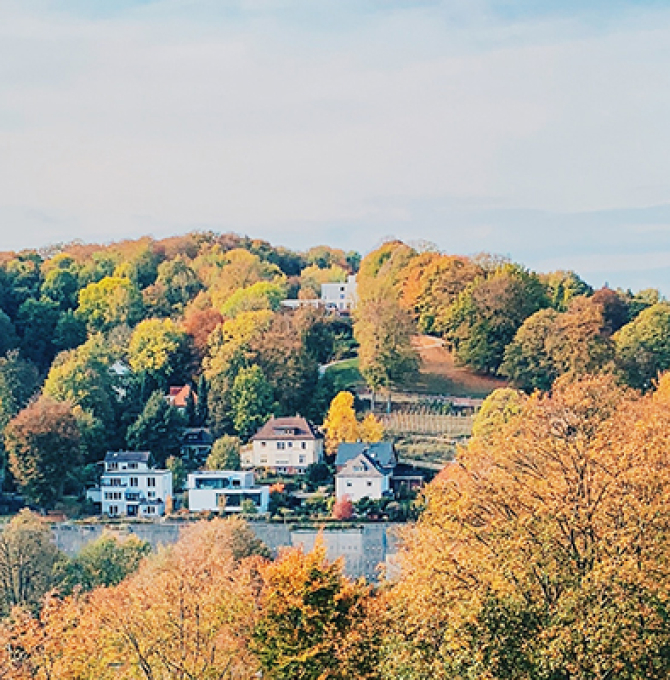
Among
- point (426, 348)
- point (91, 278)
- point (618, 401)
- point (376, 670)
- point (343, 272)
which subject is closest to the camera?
point (376, 670)

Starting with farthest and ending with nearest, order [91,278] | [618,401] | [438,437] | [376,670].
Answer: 1. [91,278]
2. [438,437]
3. [618,401]
4. [376,670]

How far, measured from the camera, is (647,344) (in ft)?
166

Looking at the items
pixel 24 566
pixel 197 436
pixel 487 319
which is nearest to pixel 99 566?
pixel 24 566

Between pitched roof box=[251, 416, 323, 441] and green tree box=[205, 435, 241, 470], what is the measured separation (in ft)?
4.11

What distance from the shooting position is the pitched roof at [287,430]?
1743 inches

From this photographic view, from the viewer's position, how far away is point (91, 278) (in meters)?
63.0

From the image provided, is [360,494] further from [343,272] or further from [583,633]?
[343,272]

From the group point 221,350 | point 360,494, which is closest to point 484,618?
point 360,494

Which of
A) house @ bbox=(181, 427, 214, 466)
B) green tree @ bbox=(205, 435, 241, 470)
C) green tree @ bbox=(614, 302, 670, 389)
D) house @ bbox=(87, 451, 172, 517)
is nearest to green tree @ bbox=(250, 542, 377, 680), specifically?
house @ bbox=(87, 451, 172, 517)

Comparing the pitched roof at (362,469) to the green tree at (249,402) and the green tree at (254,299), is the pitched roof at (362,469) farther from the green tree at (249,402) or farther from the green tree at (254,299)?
the green tree at (254,299)

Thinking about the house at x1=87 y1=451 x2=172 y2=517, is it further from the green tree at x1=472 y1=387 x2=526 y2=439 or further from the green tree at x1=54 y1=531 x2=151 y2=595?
the green tree at x1=472 y1=387 x2=526 y2=439

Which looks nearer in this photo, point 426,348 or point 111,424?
point 111,424

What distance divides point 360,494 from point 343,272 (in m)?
36.5

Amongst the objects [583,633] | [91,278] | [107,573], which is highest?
[91,278]
